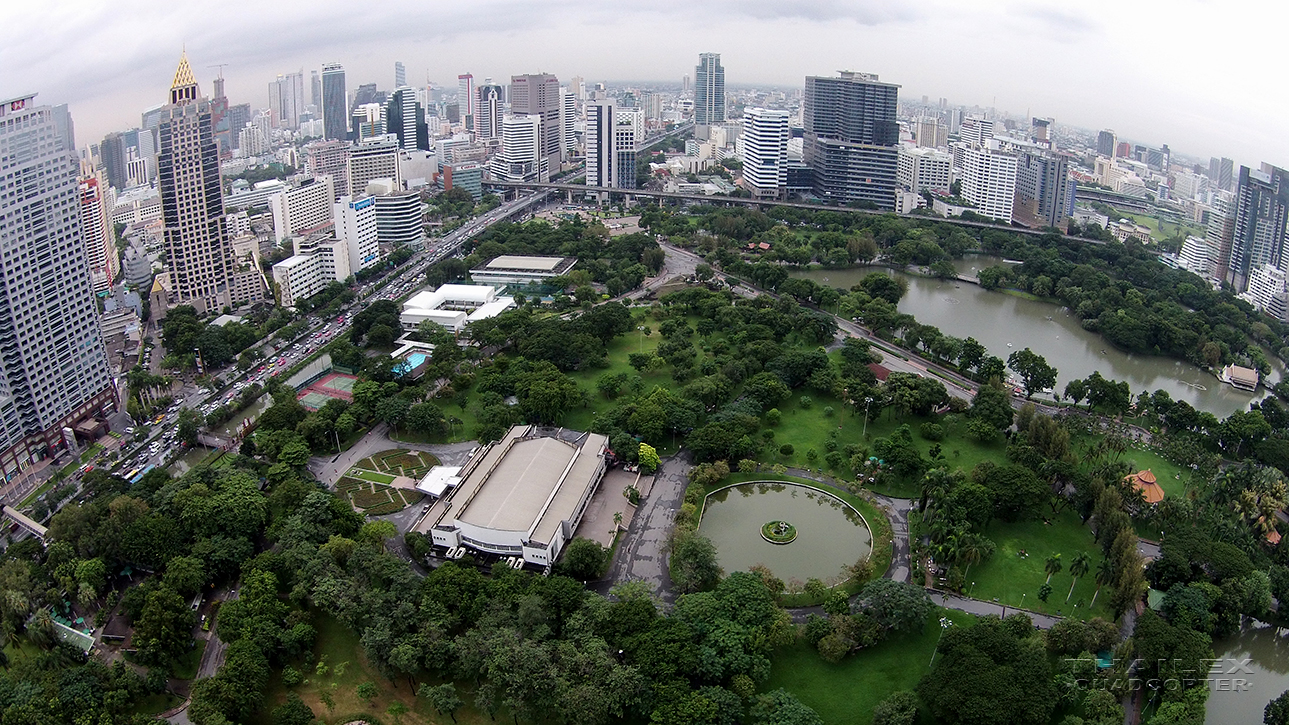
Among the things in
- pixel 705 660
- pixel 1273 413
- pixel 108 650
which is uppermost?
pixel 1273 413

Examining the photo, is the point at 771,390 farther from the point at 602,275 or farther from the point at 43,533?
the point at 43,533

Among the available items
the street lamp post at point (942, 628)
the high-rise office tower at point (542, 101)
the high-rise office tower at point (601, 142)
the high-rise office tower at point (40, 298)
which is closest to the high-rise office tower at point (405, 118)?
the high-rise office tower at point (542, 101)

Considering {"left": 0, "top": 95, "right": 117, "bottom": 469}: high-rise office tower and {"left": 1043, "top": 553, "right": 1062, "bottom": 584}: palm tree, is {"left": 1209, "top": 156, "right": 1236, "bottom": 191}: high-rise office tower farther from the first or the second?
{"left": 0, "top": 95, "right": 117, "bottom": 469}: high-rise office tower

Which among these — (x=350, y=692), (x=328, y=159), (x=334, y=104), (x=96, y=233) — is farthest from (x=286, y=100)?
(x=350, y=692)

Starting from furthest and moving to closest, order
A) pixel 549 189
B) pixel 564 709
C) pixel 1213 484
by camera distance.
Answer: pixel 549 189
pixel 1213 484
pixel 564 709

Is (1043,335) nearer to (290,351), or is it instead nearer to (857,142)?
(857,142)

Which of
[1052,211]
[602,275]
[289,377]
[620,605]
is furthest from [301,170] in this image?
[620,605]

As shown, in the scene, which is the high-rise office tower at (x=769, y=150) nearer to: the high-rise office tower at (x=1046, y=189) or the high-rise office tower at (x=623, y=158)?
the high-rise office tower at (x=623, y=158)
